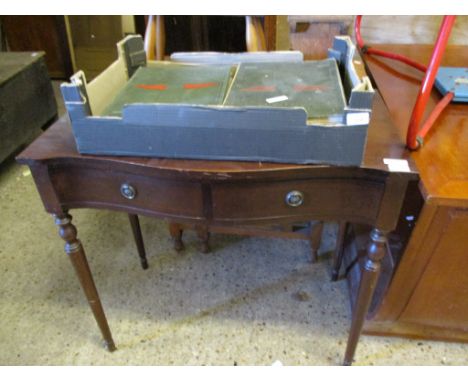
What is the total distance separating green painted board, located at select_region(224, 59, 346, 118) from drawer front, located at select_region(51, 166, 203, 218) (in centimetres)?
20

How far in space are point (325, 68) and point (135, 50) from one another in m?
0.44

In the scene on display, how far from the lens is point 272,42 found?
66.7 inches

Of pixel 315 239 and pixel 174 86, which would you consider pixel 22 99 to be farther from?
pixel 315 239

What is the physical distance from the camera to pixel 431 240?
33.5 inches

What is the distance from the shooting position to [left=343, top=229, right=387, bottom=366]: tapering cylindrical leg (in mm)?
777

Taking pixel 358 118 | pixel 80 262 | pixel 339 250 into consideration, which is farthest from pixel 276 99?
pixel 339 250

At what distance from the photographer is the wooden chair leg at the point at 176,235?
1369 mm

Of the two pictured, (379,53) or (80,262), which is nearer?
(80,262)

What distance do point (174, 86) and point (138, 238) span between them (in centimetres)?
67

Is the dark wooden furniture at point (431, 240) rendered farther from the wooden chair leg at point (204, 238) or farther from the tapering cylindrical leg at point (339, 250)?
the wooden chair leg at point (204, 238)

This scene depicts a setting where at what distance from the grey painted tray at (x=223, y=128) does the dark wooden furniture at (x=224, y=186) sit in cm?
2

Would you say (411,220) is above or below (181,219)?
below
